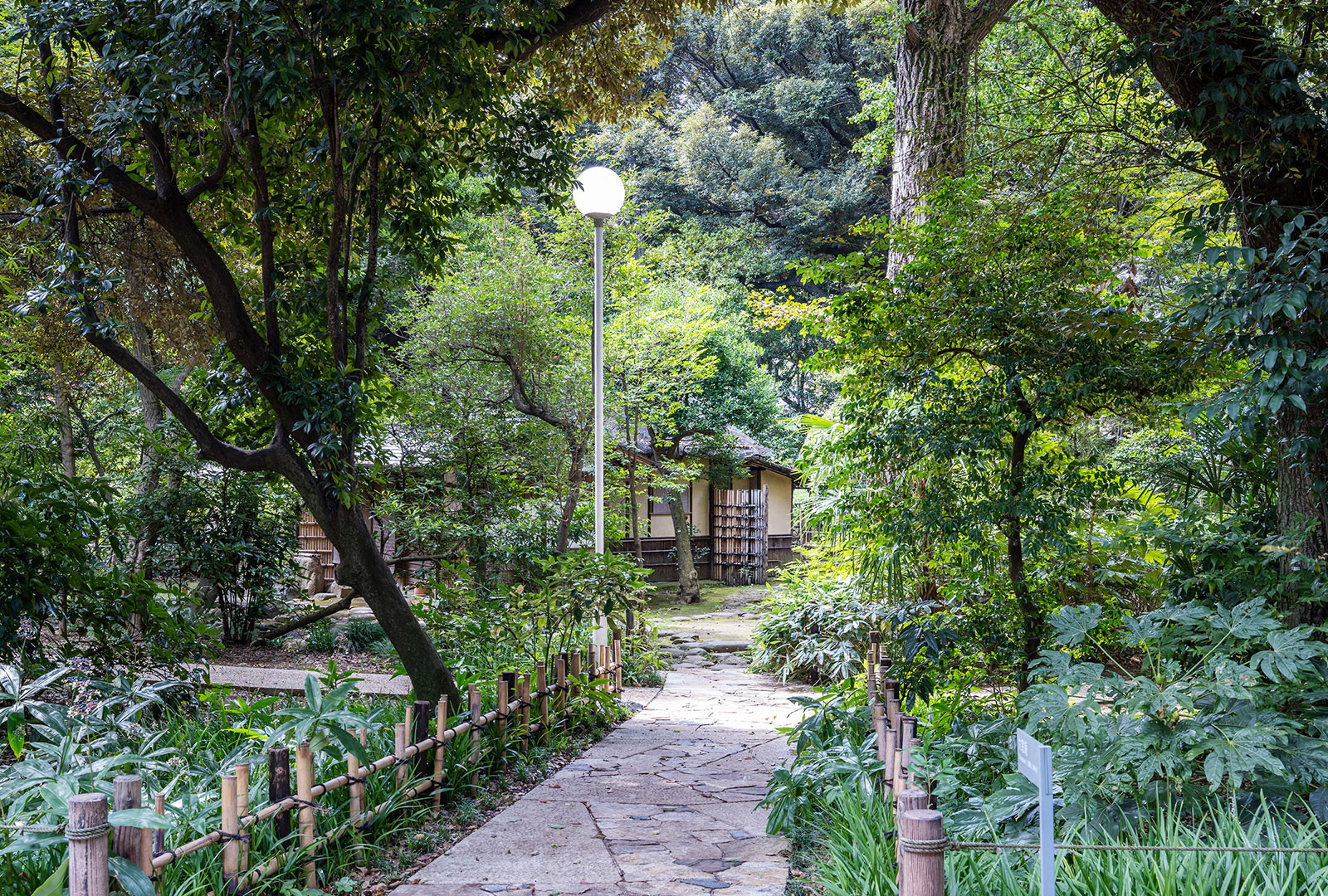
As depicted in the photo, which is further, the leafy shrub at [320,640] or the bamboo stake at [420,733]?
the leafy shrub at [320,640]

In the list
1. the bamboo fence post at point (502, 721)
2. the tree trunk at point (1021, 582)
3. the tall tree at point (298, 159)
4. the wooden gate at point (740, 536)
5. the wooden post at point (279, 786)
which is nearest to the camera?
the wooden post at point (279, 786)

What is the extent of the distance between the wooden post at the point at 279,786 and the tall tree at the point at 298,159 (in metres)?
1.55

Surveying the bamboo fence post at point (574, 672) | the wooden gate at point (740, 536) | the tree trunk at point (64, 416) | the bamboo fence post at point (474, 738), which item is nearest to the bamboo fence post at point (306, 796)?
the bamboo fence post at point (474, 738)

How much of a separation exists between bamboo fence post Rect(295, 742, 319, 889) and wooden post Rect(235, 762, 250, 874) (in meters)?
0.22

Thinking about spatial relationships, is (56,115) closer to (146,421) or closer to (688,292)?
(146,421)

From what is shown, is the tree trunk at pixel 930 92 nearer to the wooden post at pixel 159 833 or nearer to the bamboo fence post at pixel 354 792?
the bamboo fence post at pixel 354 792

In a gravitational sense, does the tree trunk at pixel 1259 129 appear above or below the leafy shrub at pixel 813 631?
above

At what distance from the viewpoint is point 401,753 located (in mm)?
4109

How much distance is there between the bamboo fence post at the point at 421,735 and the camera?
14.0ft

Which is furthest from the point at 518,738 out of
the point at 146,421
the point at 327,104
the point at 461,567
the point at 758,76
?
the point at 758,76

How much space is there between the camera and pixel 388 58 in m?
4.38

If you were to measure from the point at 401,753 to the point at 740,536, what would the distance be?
52.2ft

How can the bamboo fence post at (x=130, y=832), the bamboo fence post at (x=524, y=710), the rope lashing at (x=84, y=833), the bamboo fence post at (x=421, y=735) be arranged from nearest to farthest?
the rope lashing at (x=84, y=833) → the bamboo fence post at (x=130, y=832) → the bamboo fence post at (x=421, y=735) → the bamboo fence post at (x=524, y=710)

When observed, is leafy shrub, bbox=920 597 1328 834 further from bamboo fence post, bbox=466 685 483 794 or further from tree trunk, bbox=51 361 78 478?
tree trunk, bbox=51 361 78 478
